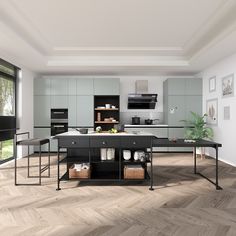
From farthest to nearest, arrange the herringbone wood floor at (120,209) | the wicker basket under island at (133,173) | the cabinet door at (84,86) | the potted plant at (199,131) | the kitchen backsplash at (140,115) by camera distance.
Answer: the kitchen backsplash at (140,115)
the cabinet door at (84,86)
the potted plant at (199,131)
the wicker basket under island at (133,173)
the herringbone wood floor at (120,209)

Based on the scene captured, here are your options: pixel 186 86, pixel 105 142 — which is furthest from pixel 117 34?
pixel 186 86

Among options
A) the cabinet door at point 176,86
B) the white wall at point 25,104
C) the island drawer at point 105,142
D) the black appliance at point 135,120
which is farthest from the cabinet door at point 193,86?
the white wall at point 25,104

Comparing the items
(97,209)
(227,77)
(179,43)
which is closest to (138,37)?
(179,43)

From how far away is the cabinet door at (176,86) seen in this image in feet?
23.2

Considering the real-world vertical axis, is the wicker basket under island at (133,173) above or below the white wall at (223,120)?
below

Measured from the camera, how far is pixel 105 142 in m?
3.66

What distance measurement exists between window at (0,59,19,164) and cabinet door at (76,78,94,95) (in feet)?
5.67

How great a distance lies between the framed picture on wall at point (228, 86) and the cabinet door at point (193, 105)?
1.36 m

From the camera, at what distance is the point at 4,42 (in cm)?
440

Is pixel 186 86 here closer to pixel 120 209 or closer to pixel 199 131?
pixel 199 131

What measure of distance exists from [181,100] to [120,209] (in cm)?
493

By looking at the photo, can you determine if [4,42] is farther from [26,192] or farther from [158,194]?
[158,194]

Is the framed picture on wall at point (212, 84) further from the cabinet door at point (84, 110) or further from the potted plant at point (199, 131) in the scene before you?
the cabinet door at point (84, 110)

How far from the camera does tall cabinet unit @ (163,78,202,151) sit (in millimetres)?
7082
